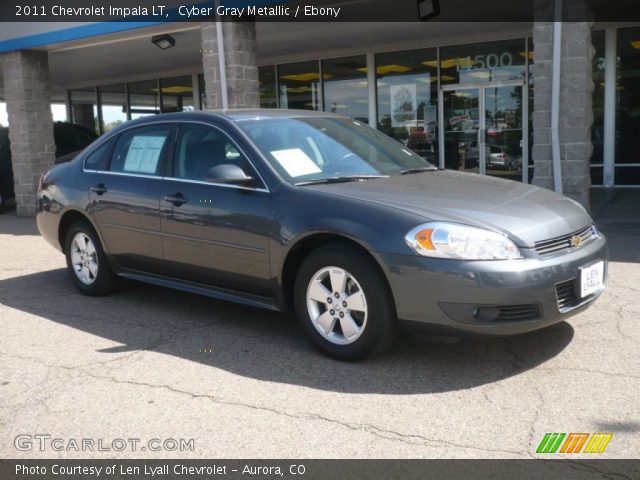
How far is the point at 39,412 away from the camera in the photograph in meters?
3.67

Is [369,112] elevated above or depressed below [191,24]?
below

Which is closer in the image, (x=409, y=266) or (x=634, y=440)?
(x=634, y=440)

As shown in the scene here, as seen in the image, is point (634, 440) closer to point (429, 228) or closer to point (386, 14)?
point (429, 228)

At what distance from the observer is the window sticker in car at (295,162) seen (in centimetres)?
468

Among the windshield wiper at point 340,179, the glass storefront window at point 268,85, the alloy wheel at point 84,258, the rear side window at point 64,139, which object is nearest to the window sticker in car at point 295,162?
the windshield wiper at point 340,179

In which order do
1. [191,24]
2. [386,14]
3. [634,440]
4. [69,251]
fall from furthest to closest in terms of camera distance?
[386,14], [191,24], [69,251], [634,440]

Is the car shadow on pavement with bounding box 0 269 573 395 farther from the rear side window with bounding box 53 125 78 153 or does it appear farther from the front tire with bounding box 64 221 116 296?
the rear side window with bounding box 53 125 78 153

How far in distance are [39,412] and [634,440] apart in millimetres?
3048

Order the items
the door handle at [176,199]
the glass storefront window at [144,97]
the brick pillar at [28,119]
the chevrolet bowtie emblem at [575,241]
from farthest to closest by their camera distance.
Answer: the glass storefront window at [144,97] → the brick pillar at [28,119] → the door handle at [176,199] → the chevrolet bowtie emblem at [575,241]

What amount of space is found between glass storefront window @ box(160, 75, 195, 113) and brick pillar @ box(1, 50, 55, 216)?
22.4 feet

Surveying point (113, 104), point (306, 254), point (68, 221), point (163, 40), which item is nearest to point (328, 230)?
point (306, 254)

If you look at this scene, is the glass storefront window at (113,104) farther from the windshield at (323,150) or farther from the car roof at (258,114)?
the windshield at (323,150)

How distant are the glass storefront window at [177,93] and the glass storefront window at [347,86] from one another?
4.91 meters

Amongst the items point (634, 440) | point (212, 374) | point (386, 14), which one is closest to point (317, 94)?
point (386, 14)
